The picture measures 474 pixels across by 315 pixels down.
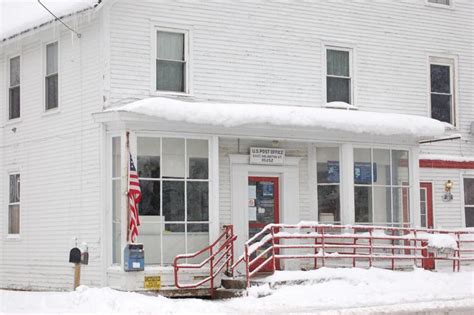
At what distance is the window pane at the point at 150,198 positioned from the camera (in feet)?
57.1

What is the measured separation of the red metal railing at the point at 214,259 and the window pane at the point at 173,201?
92 cm

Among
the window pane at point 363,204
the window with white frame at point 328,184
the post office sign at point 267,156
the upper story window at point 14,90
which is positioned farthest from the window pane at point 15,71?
the window pane at point 363,204

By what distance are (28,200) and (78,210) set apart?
236cm

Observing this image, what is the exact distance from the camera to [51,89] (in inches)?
784

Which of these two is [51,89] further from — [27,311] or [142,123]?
[27,311]

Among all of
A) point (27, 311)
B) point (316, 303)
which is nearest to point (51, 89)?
point (27, 311)

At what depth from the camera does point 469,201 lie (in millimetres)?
23344

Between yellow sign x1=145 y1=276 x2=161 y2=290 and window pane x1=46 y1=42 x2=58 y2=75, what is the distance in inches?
232

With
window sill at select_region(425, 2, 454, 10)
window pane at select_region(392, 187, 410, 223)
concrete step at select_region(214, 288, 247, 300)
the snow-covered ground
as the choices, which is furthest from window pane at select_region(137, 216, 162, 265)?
window sill at select_region(425, 2, 454, 10)

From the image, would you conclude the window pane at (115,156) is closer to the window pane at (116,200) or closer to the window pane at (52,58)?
the window pane at (116,200)

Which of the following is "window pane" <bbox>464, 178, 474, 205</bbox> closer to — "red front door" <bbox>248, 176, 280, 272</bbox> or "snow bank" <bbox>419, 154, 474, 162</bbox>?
"snow bank" <bbox>419, 154, 474, 162</bbox>

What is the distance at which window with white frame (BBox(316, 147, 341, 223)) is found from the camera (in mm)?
19953

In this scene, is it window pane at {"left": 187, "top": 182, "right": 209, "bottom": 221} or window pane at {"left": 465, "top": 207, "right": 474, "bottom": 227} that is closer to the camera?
window pane at {"left": 187, "top": 182, "right": 209, "bottom": 221}

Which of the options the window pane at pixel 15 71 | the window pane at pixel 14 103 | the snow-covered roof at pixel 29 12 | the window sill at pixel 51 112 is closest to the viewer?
the snow-covered roof at pixel 29 12
